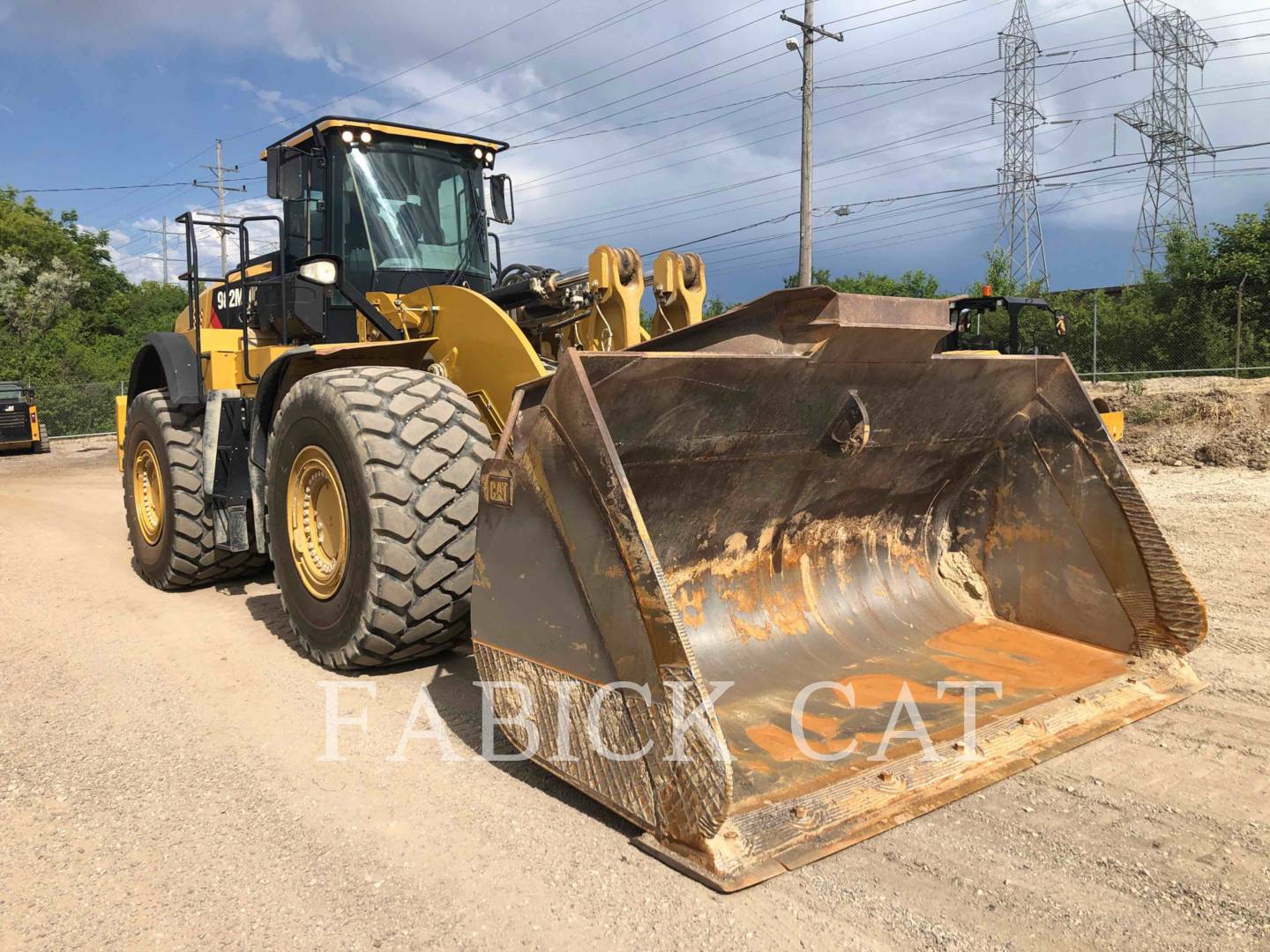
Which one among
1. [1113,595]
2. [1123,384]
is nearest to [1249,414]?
[1123,384]

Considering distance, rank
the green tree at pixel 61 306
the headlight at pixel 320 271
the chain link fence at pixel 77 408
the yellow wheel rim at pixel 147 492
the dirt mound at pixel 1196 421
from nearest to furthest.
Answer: the headlight at pixel 320 271 < the yellow wheel rim at pixel 147 492 < the dirt mound at pixel 1196 421 < the chain link fence at pixel 77 408 < the green tree at pixel 61 306

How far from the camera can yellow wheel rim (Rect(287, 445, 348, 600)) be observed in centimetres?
425

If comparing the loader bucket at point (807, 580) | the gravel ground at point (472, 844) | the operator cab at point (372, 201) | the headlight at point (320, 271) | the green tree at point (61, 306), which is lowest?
the gravel ground at point (472, 844)

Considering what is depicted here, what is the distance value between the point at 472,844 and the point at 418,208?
4061 mm

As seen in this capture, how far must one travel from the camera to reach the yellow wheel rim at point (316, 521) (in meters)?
4.25

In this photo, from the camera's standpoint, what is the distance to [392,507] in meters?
3.77

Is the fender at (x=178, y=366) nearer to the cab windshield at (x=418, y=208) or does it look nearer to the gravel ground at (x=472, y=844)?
the cab windshield at (x=418, y=208)

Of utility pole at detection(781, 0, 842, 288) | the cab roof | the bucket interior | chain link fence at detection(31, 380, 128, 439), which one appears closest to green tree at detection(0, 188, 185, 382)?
chain link fence at detection(31, 380, 128, 439)

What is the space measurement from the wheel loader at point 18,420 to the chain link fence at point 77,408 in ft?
14.0

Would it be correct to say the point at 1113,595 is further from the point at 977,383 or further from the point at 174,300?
the point at 174,300

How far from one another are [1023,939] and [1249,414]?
13.5 meters

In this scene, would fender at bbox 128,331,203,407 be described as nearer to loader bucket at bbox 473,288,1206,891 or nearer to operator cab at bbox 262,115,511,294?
operator cab at bbox 262,115,511,294

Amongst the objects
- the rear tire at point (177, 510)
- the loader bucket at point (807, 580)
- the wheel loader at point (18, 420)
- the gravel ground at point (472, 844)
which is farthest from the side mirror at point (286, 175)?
the wheel loader at point (18, 420)

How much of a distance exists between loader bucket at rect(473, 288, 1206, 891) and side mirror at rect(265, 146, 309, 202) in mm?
2783
